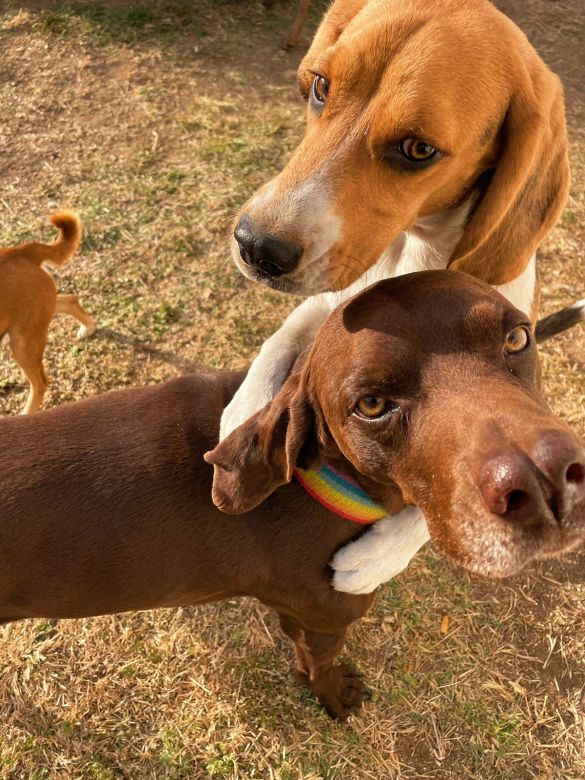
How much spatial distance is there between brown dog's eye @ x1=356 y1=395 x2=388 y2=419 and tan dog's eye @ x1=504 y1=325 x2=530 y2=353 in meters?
0.45

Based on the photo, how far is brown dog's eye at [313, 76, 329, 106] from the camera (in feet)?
8.41

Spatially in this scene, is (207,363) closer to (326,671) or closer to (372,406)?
(326,671)

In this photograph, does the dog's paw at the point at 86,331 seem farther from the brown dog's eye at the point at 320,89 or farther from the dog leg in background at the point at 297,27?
the dog leg in background at the point at 297,27

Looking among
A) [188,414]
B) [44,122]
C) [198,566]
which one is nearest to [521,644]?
[198,566]

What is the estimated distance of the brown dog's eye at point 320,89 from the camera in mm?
2562

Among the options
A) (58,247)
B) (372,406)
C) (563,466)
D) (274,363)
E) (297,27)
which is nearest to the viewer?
(563,466)

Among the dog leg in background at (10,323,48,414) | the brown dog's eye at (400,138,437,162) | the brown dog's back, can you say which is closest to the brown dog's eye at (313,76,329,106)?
the brown dog's eye at (400,138,437,162)

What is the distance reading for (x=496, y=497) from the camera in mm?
1693

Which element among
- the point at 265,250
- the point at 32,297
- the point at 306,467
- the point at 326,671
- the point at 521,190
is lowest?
the point at 326,671

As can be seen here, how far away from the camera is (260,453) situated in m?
2.37

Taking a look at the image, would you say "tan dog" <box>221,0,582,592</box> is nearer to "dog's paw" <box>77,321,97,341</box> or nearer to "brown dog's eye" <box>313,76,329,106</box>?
"brown dog's eye" <box>313,76,329,106</box>

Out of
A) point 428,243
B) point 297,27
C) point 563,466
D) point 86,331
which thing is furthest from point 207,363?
point 297,27

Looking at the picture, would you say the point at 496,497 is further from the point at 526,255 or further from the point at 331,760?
the point at 331,760

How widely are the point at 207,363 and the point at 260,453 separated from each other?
271 centimetres
